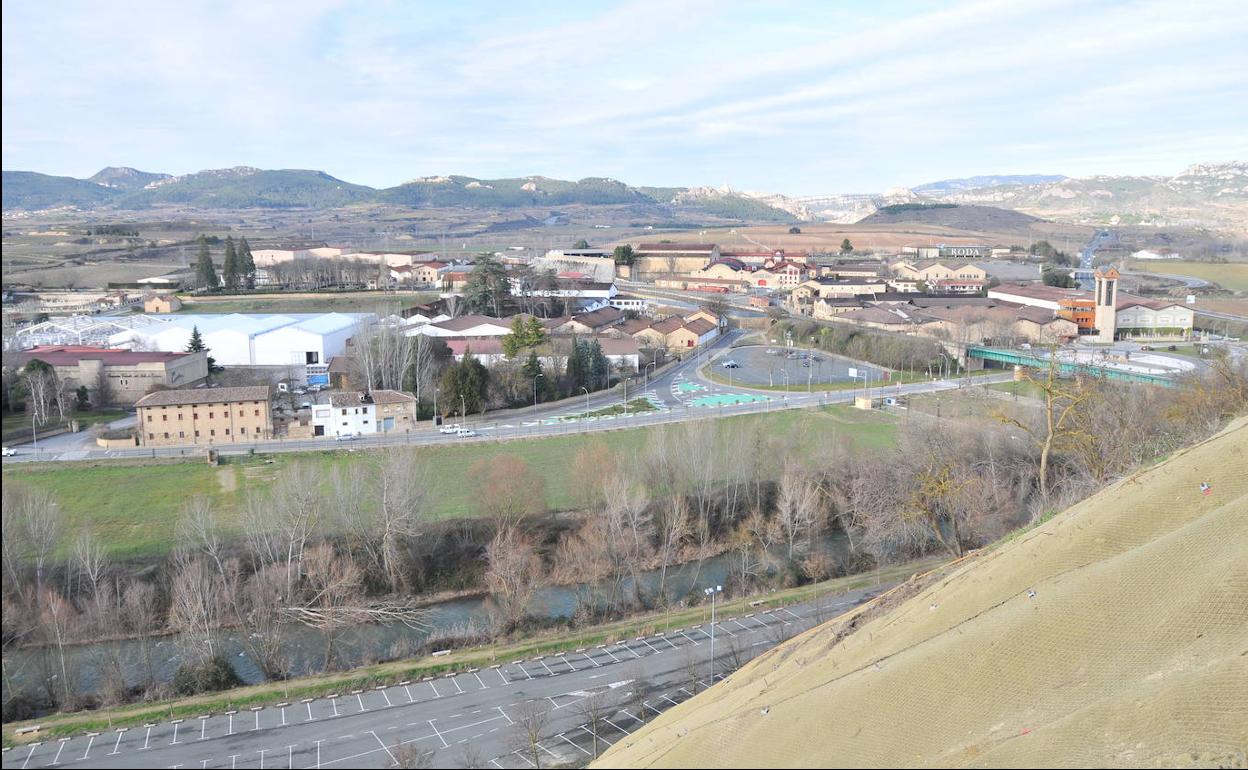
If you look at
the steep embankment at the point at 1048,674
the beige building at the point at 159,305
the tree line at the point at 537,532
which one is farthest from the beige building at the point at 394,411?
the beige building at the point at 159,305

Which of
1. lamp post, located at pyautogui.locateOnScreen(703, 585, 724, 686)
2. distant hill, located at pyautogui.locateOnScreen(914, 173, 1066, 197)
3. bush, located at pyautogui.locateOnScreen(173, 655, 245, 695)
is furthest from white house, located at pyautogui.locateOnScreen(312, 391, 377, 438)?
distant hill, located at pyautogui.locateOnScreen(914, 173, 1066, 197)

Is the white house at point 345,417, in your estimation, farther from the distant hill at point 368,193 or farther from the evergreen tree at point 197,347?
the distant hill at point 368,193

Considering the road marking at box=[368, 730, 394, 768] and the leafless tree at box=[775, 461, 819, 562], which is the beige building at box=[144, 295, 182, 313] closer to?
the leafless tree at box=[775, 461, 819, 562]

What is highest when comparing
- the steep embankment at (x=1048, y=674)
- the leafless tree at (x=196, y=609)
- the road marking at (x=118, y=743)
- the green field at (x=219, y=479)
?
the steep embankment at (x=1048, y=674)

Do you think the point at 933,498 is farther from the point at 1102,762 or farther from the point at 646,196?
the point at 646,196

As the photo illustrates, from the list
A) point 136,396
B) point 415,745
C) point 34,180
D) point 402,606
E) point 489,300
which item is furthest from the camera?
point 34,180

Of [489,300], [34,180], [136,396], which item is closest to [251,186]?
[34,180]

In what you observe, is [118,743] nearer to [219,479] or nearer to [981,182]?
[219,479]
